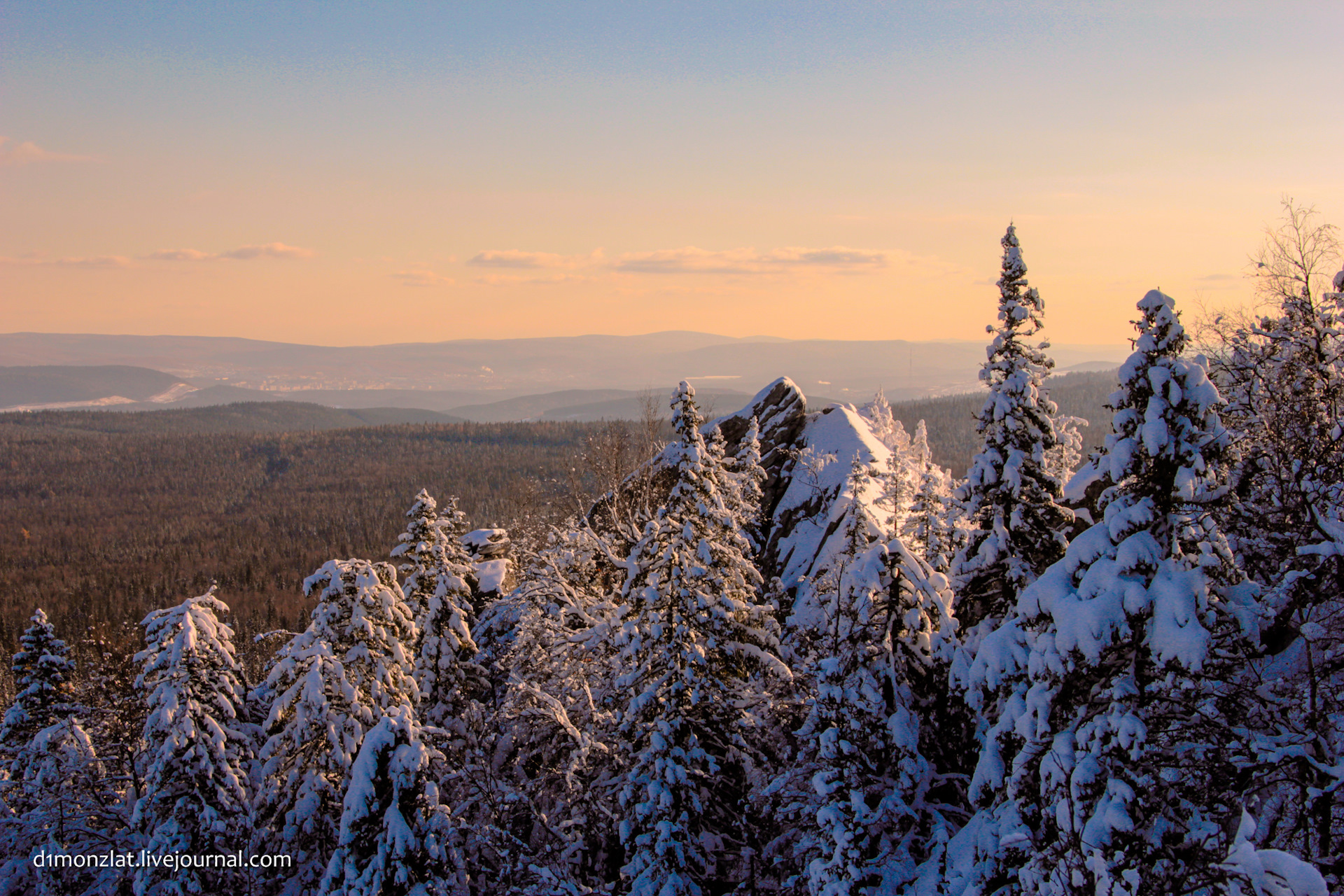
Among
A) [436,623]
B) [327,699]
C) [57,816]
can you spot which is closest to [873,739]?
[327,699]

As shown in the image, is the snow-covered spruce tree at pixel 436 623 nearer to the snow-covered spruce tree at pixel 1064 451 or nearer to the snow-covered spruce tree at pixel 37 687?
the snow-covered spruce tree at pixel 37 687

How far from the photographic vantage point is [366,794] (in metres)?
10.8

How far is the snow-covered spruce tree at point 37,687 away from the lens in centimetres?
2253

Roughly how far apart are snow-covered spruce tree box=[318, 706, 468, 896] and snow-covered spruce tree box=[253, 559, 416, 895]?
3.11 meters

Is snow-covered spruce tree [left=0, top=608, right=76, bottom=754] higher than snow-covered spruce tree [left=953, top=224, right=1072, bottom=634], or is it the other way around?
snow-covered spruce tree [left=953, top=224, right=1072, bottom=634]

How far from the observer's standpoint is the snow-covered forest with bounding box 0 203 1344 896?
733cm

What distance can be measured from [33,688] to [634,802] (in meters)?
21.8

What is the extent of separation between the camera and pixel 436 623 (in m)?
19.1

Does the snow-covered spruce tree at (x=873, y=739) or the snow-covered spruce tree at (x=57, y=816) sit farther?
the snow-covered spruce tree at (x=57, y=816)

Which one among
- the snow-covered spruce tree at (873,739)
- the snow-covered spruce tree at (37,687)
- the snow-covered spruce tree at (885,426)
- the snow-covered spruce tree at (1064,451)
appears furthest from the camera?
the snow-covered spruce tree at (885,426)

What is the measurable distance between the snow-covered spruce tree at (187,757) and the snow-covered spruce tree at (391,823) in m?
6.88

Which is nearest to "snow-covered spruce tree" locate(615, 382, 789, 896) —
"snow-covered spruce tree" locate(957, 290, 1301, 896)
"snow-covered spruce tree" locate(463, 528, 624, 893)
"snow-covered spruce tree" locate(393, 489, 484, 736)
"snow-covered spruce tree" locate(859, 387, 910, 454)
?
"snow-covered spruce tree" locate(463, 528, 624, 893)

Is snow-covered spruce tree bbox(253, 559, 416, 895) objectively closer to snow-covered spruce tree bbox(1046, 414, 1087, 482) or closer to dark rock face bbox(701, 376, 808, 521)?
snow-covered spruce tree bbox(1046, 414, 1087, 482)

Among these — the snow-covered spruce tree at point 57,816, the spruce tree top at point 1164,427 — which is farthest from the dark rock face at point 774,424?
the snow-covered spruce tree at point 57,816
